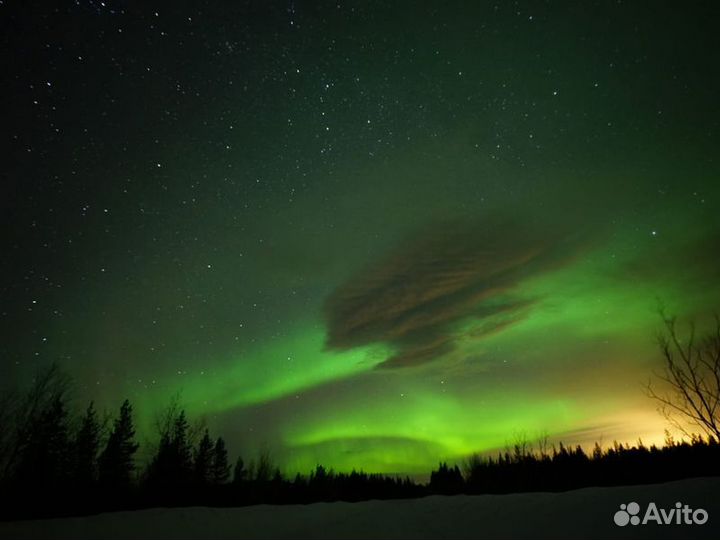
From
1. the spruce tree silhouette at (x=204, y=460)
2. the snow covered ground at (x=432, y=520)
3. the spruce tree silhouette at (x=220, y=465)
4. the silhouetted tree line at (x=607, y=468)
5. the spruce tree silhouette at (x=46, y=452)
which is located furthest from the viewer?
the spruce tree silhouette at (x=220, y=465)

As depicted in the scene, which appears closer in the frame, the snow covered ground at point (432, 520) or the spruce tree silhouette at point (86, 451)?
the snow covered ground at point (432, 520)

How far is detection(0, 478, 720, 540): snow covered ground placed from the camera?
802cm

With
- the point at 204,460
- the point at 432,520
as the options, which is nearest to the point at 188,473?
the point at 204,460

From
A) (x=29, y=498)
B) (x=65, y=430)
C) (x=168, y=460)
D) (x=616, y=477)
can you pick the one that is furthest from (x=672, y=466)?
(x=65, y=430)

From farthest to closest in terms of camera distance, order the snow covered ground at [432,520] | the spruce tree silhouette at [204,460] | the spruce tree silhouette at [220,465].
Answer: the spruce tree silhouette at [220,465] < the spruce tree silhouette at [204,460] < the snow covered ground at [432,520]

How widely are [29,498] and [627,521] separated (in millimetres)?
26110

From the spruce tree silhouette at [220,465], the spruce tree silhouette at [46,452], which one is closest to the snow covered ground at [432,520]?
the spruce tree silhouette at [46,452]

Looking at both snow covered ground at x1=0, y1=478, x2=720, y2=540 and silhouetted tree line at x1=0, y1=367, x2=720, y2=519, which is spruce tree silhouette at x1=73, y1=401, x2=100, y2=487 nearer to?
silhouetted tree line at x1=0, y1=367, x2=720, y2=519

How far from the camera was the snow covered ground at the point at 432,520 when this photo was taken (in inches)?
316

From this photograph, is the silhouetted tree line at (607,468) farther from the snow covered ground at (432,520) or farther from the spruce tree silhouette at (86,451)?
the spruce tree silhouette at (86,451)

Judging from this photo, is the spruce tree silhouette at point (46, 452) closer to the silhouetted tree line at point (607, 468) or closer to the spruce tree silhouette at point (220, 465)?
the spruce tree silhouette at point (220, 465)

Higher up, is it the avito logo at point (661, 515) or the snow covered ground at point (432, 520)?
the avito logo at point (661, 515)

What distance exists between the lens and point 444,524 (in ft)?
31.8

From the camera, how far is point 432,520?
10.3 metres
